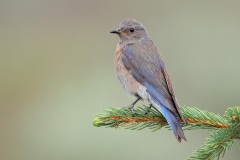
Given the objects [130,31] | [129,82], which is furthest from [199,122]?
[130,31]

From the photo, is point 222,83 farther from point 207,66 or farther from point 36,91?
point 36,91

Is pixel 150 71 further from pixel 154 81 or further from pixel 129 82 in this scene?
pixel 129 82

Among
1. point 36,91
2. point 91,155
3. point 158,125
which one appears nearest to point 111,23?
point 36,91

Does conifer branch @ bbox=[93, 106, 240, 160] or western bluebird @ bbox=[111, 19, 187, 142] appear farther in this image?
western bluebird @ bbox=[111, 19, 187, 142]

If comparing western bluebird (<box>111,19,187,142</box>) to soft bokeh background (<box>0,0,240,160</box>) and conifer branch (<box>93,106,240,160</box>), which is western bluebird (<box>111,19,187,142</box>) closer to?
conifer branch (<box>93,106,240,160</box>)

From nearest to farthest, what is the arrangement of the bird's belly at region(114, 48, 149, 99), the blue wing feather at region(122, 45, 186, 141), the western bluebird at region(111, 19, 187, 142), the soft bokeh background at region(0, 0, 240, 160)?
the blue wing feather at region(122, 45, 186, 141) → the western bluebird at region(111, 19, 187, 142) → the bird's belly at region(114, 48, 149, 99) → the soft bokeh background at region(0, 0, 240, 160)

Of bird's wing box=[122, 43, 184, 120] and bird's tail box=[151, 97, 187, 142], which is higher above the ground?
bird's wing box=[122, 43, 184, 120]

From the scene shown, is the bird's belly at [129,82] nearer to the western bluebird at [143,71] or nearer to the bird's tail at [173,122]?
the western bluebird at [143,71]

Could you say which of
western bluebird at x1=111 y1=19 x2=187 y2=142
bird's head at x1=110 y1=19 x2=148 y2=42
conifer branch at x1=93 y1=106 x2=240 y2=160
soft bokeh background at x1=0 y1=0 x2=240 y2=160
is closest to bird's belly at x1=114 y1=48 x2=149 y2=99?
western bluebird at x1=111 y1=19 x2=187 y2=142
